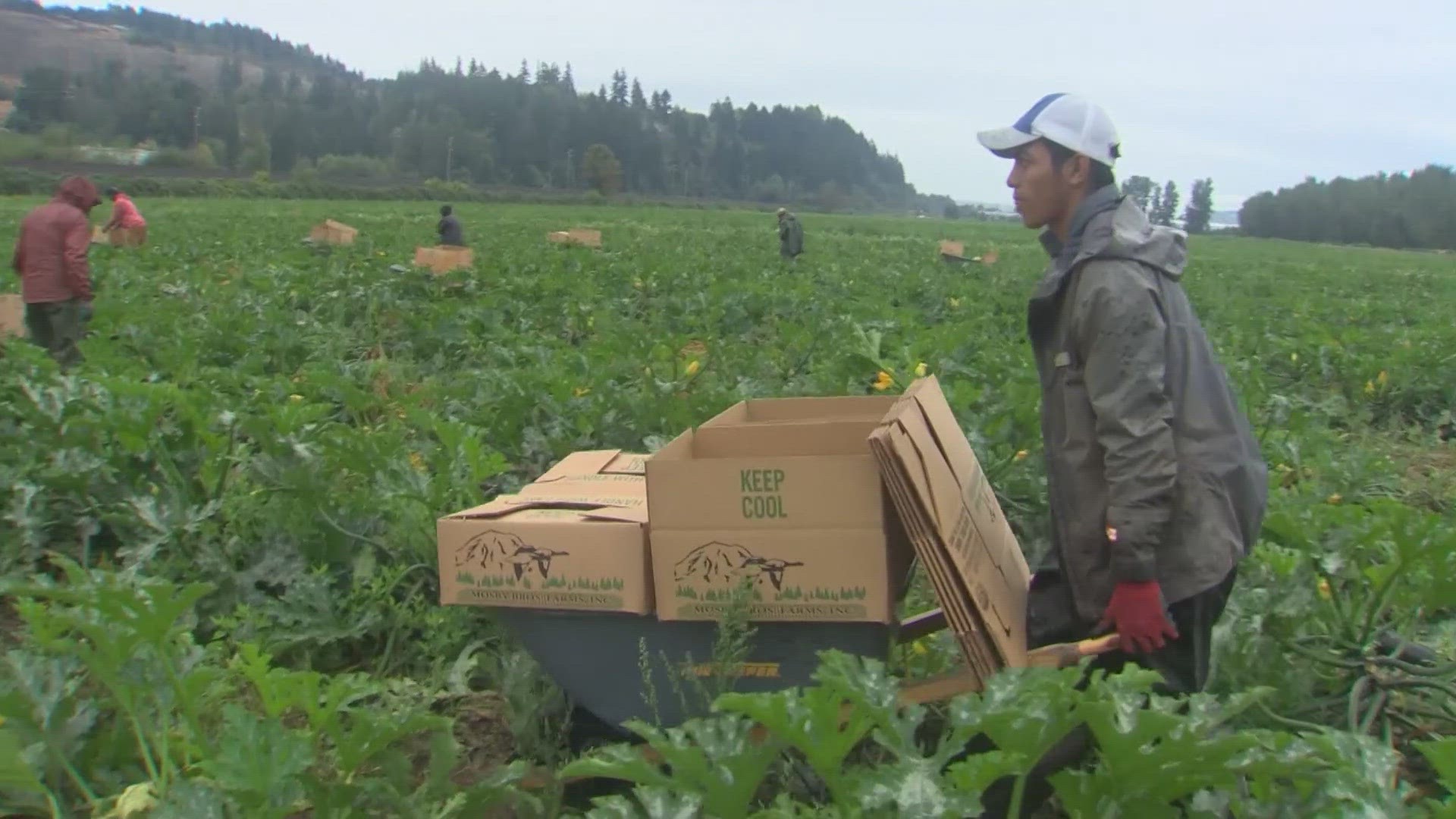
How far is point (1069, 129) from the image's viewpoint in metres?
2.68

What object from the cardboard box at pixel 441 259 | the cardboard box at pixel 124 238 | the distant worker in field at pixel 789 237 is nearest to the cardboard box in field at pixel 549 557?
the cardboard box at pixel 441 259

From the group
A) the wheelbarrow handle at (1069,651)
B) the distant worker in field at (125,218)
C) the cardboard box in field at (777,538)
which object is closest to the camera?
the wheelbarrow handle at (1069,651)

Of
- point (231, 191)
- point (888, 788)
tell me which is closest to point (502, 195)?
point (231, 191)

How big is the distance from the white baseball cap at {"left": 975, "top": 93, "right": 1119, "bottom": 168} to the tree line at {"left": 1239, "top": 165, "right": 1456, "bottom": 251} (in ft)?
282

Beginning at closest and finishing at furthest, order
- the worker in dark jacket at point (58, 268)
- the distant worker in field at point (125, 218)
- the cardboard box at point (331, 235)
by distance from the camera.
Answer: the worker in dark jacket at point (58, 268), the distant worker in field at point (125, 218), the cardboard box at point (331, 235)

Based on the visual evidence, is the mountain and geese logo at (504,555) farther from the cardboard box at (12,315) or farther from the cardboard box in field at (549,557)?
the cardboard box at (12,315)

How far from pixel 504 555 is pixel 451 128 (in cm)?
10054

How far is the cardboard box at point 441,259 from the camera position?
13.9 metres

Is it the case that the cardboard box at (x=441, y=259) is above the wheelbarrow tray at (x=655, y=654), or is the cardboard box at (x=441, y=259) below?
above

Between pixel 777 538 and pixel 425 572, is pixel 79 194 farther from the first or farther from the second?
pixel 777 538

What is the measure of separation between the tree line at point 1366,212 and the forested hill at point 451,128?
42380 mm

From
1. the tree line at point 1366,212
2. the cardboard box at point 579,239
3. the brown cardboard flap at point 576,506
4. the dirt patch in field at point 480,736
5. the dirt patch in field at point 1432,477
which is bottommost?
the dirt patch in field at point 480,736

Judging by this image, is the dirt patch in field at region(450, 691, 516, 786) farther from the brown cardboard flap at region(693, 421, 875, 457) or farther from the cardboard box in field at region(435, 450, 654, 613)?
the brown cardboard flap at region(693, 421, 875, 457)

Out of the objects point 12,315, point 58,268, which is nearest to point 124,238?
point 12,315
